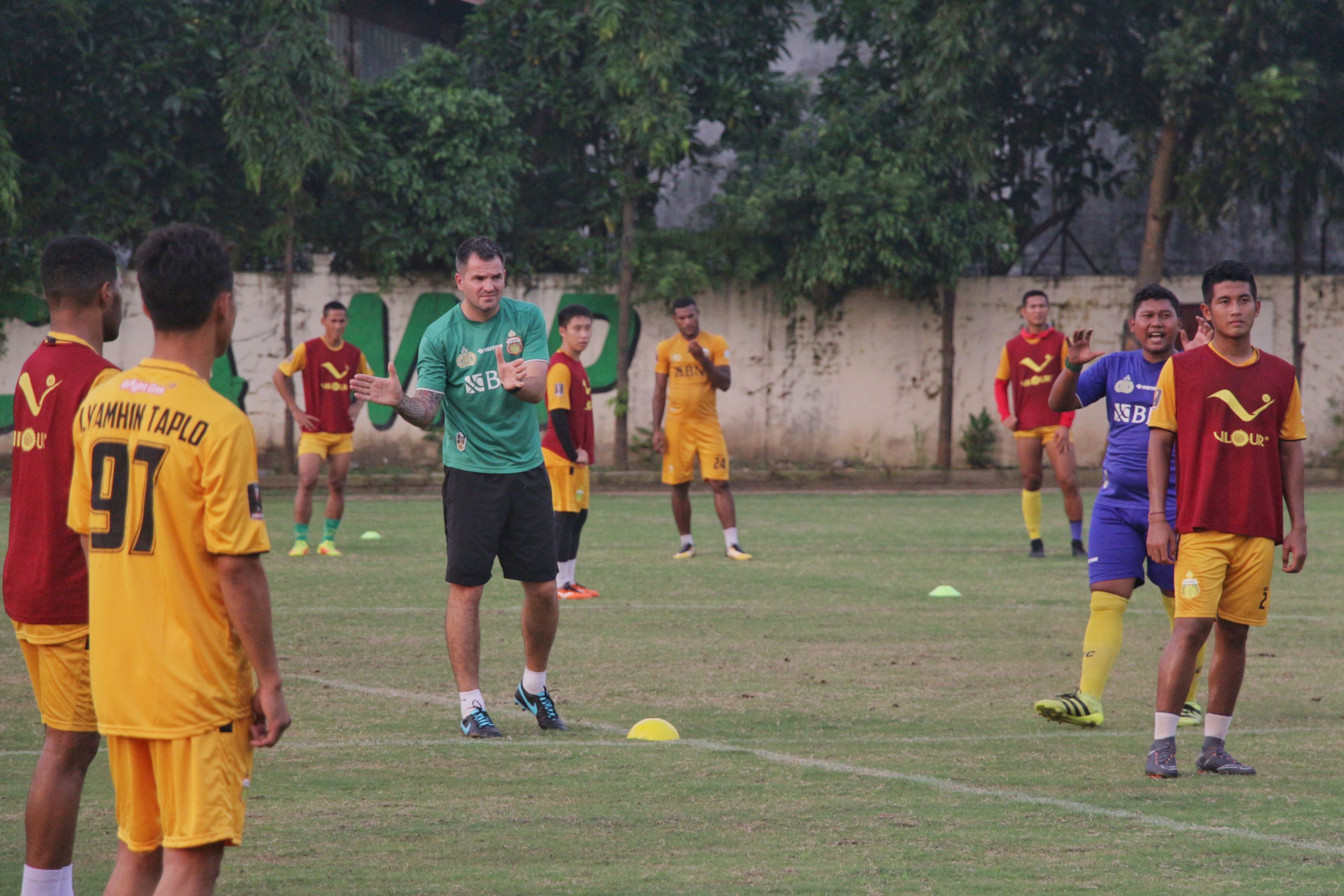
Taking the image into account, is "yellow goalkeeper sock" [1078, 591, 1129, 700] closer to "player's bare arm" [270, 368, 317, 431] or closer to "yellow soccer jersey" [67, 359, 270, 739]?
"yellow soccer jersey" [67, 359, 270, 739]

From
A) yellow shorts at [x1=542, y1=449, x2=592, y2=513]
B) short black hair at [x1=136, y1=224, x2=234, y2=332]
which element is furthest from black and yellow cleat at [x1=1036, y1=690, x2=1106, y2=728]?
yellow shorts at [x1=542, y1=449, x2=592, y2=513]

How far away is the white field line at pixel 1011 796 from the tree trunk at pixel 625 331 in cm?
1887

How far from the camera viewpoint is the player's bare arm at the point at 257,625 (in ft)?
12.0

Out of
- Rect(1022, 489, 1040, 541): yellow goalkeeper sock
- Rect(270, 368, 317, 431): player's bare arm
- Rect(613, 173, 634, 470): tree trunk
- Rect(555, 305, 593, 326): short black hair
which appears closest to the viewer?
Rect(555, 305, 593, 326): short black hair

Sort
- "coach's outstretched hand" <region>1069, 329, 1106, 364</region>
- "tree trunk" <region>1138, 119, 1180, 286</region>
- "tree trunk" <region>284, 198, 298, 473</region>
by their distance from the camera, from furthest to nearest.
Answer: "tree trunk" <region>1138, 119, 1180, 286</region>, "tree trunk" <region>284, 198, 298, 473</region>, "coach's outstretched hand" <region>1069, 329, 1106, 364</region>

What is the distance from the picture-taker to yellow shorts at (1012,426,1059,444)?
15.2 m

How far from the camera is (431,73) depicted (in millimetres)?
26844

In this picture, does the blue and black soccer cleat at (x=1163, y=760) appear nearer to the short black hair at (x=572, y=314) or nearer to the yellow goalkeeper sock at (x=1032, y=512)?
the short black hair at (x=572, y=314)

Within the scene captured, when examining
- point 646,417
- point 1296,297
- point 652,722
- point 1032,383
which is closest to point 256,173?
point 646,417

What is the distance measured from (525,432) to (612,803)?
2136 mm

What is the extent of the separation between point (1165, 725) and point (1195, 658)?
0.35 meters

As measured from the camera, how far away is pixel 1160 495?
6480 millimetres

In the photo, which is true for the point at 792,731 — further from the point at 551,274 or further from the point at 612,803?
the point at 551,274

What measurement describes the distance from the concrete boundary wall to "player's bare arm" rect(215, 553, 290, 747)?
22846 mm
